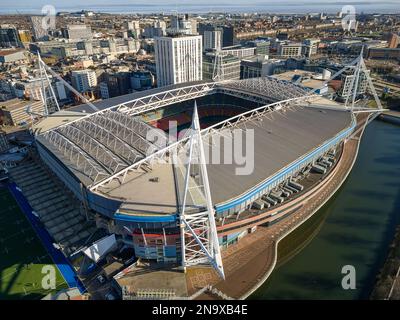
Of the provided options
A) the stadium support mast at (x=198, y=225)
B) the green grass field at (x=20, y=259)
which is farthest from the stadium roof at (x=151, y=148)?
the green grass field at (x=20, y=259)

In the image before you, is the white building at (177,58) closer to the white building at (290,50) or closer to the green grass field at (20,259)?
the green grass field at (20,259)

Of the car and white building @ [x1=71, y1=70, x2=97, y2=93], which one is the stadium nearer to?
the car

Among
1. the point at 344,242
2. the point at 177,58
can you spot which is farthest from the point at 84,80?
the point at 344,242

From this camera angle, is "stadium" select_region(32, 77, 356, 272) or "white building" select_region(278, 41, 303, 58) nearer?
"stadium" select_region(32, 77, 356, 272)

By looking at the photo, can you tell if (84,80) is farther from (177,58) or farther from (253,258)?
(253,258)

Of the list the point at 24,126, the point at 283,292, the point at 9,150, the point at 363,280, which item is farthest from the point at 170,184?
the point at 24,126

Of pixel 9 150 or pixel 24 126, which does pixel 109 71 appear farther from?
pixel 9 150

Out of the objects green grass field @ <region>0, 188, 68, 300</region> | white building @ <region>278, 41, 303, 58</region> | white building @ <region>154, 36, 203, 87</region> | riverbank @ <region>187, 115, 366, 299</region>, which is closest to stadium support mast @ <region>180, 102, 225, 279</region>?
riverbank @ <region>187, 115, 366, 299</region>
